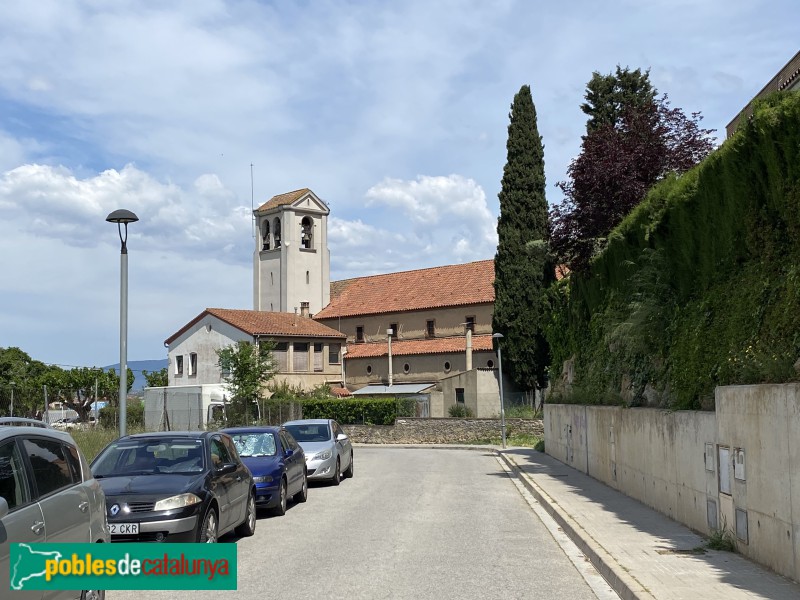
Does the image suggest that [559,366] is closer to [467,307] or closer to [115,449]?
[115,449]

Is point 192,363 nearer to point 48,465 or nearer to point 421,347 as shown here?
point 421,347

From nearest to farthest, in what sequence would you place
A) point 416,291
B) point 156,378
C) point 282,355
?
1. point 282,355
2. point 416,291
3. point 156,378

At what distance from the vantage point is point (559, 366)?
32.5 meters

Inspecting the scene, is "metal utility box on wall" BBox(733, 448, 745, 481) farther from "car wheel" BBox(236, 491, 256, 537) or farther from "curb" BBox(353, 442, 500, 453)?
"curb" BBox(353, 442, 500, 453)

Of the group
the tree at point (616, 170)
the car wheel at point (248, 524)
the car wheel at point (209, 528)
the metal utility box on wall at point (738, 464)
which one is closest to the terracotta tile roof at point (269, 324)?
the tree at point (616, 170)

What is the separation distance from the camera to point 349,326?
75125 millimetres

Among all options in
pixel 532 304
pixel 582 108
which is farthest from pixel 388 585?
pixel 532 304

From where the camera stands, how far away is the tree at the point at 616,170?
2830cm

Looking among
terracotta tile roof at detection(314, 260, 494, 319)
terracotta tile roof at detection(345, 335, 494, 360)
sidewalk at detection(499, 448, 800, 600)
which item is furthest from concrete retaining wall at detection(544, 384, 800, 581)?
terracotta tile roof at detection(314, 260, 494, 319)

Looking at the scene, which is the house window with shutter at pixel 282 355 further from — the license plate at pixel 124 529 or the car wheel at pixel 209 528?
the license plate at pixel 124 529

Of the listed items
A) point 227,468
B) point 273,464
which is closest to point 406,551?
point 227,468

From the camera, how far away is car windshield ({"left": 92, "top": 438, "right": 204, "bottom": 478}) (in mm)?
12094

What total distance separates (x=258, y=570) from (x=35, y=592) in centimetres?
462

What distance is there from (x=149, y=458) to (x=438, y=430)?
1538 inches
